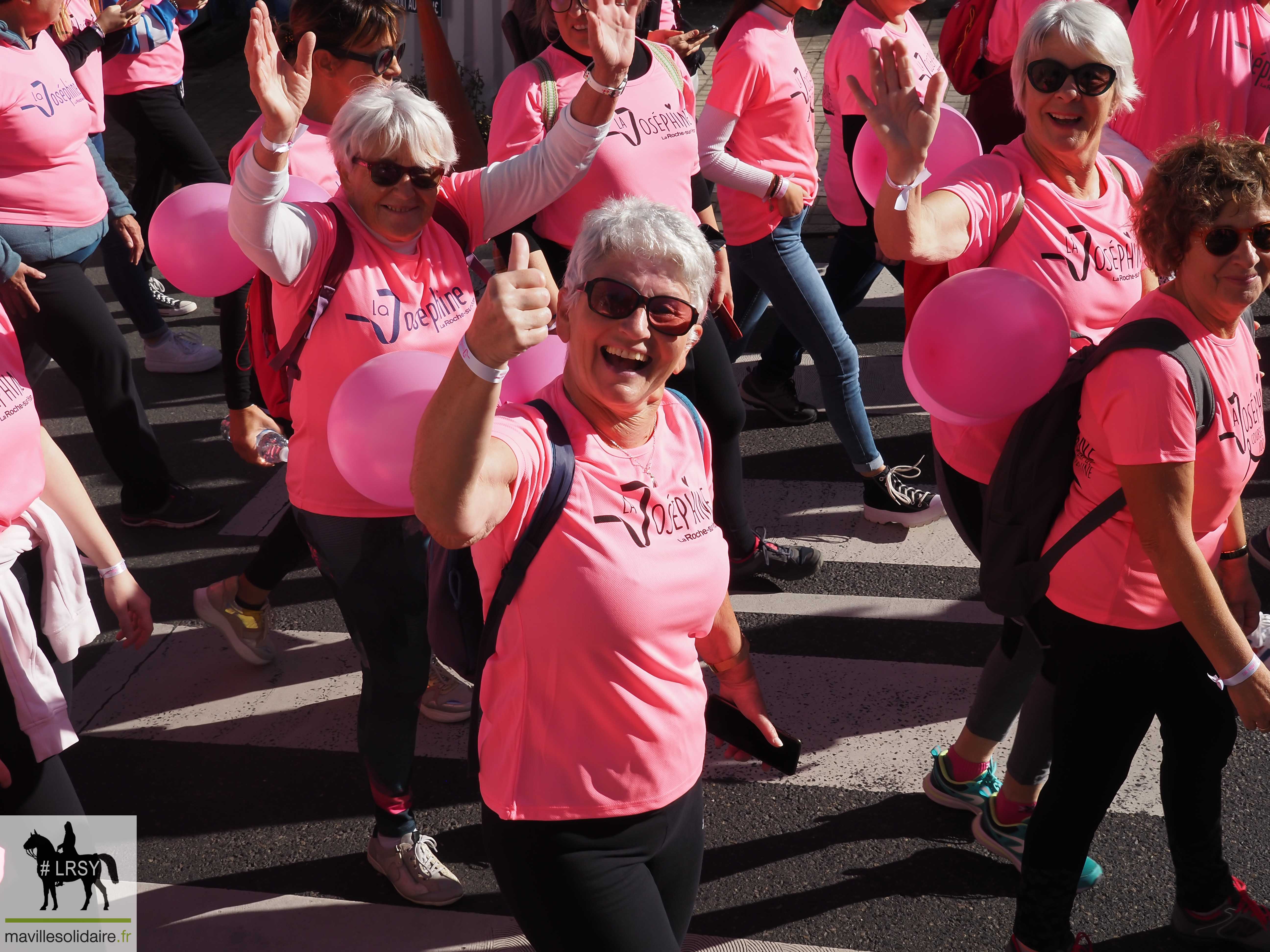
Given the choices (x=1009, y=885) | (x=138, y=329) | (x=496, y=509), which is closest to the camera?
(x=496, y=509)

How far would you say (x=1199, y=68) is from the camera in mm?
5098

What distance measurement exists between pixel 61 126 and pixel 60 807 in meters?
3.04

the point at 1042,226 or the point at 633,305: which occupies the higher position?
the point at 633,305

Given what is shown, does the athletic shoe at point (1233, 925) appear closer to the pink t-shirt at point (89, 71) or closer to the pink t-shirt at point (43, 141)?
the pink t-shirt at point (43, 141)

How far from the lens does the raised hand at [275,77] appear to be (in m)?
2.90

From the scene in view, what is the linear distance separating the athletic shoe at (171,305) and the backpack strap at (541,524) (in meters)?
6.10

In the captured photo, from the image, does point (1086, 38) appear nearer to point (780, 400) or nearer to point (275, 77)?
point (275, 77)

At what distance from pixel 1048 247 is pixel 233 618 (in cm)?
300

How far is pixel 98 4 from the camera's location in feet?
20.8

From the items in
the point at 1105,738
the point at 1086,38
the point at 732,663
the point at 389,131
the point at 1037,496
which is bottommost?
the point at 1105,738

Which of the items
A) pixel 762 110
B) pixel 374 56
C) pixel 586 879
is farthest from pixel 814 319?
pixel 586 879

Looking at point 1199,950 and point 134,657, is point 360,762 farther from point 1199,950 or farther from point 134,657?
point 1199,950

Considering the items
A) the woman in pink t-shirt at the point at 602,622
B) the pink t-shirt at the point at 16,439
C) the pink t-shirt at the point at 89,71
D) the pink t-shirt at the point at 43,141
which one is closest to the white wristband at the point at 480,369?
the woman in pink t-shirt at the point at 602,622

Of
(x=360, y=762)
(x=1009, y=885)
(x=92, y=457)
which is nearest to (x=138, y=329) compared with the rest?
(x=92, y=457)
